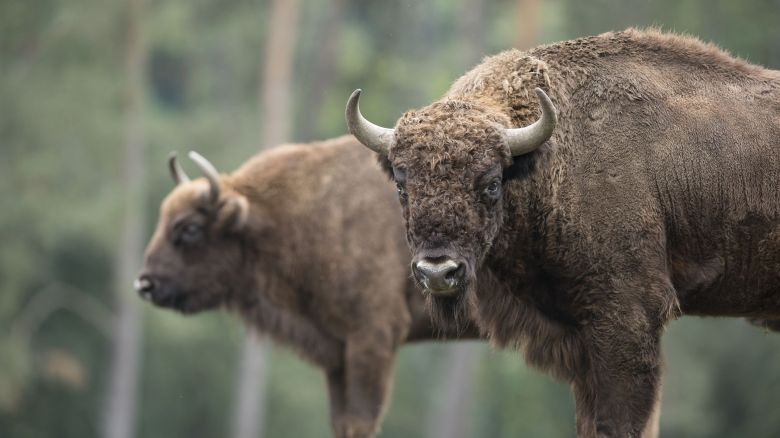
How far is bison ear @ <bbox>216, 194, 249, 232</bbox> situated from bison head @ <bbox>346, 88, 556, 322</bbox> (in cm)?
441

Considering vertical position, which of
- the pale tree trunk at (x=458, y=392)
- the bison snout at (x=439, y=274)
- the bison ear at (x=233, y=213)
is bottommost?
the pale tree trunk at (x=458, y=392)

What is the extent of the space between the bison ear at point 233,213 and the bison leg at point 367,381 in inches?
66.3

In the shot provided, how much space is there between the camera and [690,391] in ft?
77.8

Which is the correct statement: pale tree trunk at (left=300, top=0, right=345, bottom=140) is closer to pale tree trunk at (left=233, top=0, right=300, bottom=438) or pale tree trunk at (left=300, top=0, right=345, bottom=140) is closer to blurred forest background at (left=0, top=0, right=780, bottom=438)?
blurred forest background at (left=0, top=0, right=780, bottom=438)

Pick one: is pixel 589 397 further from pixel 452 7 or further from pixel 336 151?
pixel 452 7

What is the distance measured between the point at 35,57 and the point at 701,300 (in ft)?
67.1

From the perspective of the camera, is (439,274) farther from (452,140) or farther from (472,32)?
(472,32)

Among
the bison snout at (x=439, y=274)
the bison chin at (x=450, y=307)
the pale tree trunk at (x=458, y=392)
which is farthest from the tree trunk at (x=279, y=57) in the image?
the bison snout at (x=439, y=274)

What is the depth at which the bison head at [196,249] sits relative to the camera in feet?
33.2

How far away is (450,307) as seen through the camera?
5.68 meters

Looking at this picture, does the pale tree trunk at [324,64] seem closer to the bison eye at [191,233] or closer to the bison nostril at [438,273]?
the bison eye at [191,233]

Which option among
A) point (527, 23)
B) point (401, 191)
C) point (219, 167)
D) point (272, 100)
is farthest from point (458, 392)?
point (401, 191)

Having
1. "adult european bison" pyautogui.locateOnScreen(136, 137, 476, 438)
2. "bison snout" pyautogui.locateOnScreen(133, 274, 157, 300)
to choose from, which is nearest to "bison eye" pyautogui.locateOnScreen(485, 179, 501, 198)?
"adult european bison" pyautogui.locateOnScreen(136, 137, 476, 438)

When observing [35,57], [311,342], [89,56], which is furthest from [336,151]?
[35,57]
